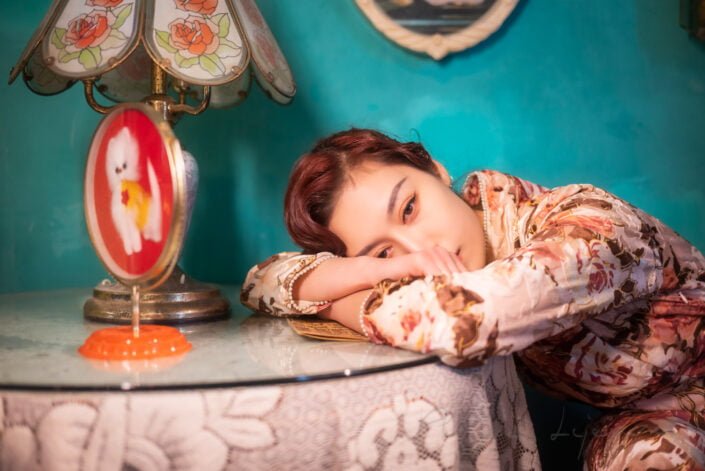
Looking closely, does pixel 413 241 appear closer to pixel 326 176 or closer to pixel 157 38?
pixel 326 176

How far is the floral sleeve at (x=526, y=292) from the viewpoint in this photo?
2.56 ft

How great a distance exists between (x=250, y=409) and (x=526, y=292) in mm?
322

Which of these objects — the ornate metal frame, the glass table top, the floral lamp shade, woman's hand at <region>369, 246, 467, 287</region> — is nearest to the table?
the glass table top

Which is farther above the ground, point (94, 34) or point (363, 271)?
point (94, 34)

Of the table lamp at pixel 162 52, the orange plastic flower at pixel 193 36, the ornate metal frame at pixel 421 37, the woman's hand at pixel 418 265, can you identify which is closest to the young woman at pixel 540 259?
the woman's hand at pixel 418 265

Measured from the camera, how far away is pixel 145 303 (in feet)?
3.45

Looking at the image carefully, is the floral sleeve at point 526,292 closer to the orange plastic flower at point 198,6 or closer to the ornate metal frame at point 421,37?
the orange plastic flower at point 198,6

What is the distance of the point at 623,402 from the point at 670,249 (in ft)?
0.79

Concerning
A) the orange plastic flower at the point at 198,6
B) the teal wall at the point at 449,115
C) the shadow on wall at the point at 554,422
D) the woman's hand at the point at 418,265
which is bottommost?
the shadow on wall at the point at 554,422

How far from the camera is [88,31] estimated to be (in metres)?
1.01

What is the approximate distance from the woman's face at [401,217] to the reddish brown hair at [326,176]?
2 centimetres

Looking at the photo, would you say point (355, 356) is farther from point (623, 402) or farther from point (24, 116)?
point (24, 116)

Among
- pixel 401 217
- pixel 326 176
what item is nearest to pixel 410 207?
pixel 401 217

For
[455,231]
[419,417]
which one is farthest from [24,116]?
[419,417]
